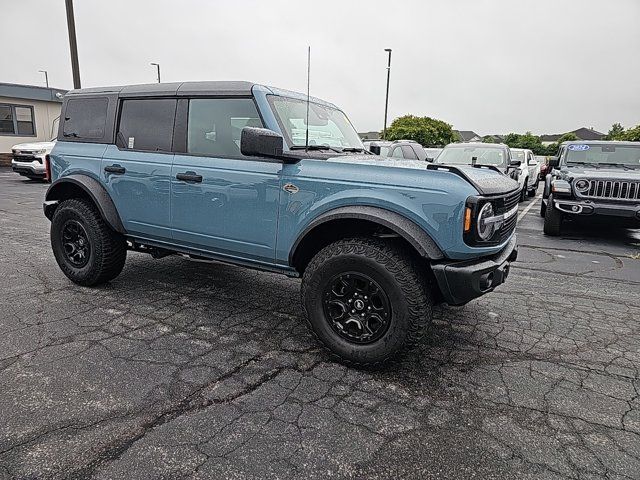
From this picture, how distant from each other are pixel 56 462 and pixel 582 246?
7.75 meters

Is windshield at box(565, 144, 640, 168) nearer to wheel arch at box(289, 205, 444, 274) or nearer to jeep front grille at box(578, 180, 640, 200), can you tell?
jeep front grille at box(578, 180, 640, 200)

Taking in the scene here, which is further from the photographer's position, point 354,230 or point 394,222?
point 354,230

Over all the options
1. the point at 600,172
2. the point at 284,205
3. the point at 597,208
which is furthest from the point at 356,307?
the point at 600,172

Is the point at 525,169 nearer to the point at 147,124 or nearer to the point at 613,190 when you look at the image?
the point at 613,190

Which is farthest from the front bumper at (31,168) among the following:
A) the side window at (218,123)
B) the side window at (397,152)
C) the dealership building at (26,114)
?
the side window at (218,123)

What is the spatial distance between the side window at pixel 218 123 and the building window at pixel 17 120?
22122 millimetres

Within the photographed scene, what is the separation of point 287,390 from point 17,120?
2418 cm

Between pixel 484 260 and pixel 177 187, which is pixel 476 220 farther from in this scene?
pixel 177 187

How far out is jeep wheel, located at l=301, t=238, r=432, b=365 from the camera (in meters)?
2.87

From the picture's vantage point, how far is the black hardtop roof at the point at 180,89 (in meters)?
3.61

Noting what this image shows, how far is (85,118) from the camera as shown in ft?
14.7

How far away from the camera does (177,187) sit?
3.79 meters

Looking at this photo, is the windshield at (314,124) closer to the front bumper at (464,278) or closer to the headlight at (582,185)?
the front bumper at (464,278)

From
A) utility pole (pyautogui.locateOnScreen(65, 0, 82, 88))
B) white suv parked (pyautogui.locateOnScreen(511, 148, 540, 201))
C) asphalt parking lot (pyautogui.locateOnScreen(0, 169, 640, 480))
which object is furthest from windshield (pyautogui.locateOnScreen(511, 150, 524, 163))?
utility pole (pyautogui.locateOnScreen(65, 0, 82, 88))
